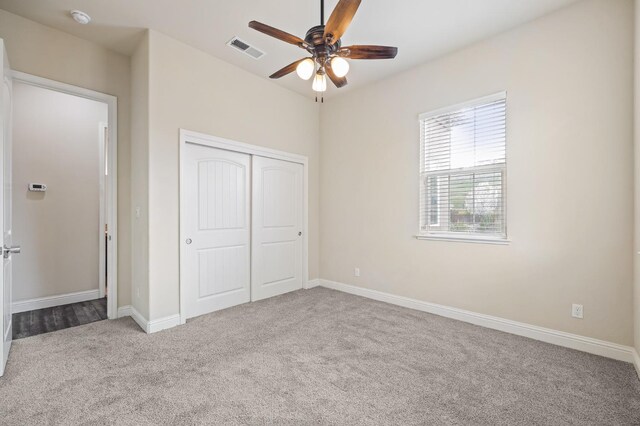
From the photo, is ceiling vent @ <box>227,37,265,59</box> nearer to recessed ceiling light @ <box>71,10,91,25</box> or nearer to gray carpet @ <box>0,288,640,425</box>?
recessed ceiling light @ <box>71,10,91,25</box>

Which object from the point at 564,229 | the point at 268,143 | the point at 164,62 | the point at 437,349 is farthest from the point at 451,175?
the point at 164,62

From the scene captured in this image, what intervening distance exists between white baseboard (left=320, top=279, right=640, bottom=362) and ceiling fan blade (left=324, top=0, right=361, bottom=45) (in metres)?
3.02

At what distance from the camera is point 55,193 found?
3895 millimetres

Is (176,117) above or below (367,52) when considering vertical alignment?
below

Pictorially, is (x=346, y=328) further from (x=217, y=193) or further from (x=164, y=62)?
(x=164, y=62)

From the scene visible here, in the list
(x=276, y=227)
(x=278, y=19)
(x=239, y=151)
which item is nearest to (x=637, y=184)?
(x=278, y=19)

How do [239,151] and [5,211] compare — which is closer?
[5,211]

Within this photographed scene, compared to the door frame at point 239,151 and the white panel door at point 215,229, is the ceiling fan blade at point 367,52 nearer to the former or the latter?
the door frame at point 239,151

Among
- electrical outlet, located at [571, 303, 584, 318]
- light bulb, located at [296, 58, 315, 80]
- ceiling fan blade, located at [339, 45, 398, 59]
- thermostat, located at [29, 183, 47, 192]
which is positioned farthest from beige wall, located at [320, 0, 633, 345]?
thermostat, located at [29, 183, 47, 192]

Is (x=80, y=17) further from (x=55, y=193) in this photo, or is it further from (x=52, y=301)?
(x=52, y=301)

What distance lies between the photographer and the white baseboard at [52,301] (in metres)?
3.61

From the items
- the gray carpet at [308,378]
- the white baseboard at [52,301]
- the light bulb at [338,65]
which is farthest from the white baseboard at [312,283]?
the light bulb at [338,65]

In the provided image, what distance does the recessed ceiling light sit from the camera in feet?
8.90

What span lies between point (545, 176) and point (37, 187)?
5735mm
